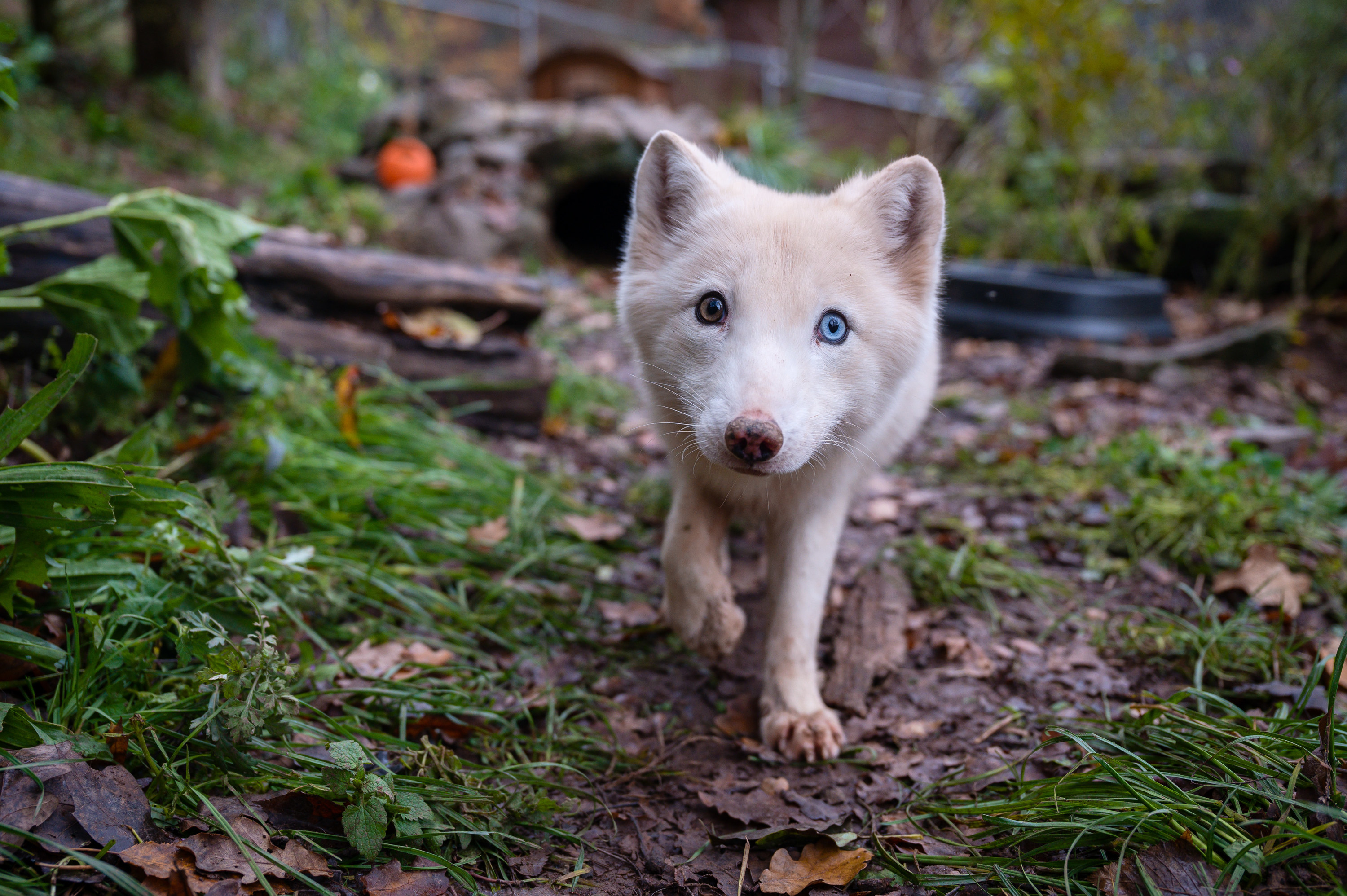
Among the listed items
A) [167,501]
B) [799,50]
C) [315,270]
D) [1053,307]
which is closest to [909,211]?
[167,501]

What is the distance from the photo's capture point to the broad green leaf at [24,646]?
64.9 inches

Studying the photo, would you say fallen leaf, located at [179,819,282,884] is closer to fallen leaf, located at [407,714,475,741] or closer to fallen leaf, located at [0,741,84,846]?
fallen leaf, located at [0,741,84,846]

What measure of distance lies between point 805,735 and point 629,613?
889mm

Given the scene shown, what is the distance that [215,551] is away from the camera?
2.10m

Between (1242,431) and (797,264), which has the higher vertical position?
(797,264)

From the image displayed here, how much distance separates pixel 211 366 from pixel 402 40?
15075 millimetres

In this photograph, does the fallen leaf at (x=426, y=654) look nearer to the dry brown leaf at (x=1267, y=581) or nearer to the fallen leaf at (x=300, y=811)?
the fallen leaf at (x=300, y=811)

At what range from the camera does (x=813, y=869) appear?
177cm

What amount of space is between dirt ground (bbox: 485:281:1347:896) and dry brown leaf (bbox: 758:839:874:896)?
36 millimetres

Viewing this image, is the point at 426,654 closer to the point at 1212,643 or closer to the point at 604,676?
the point at 604,676

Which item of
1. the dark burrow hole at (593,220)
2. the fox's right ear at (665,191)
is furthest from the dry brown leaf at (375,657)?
the dark burrow hole at (593,220)

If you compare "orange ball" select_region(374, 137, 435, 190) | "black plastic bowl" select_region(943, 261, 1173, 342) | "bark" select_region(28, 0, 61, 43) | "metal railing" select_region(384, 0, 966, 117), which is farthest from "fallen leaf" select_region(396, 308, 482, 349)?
"bark" select_region(28, 0, 61, 43)

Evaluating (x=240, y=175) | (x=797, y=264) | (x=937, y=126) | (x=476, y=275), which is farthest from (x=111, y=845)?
(x=937, y=126)

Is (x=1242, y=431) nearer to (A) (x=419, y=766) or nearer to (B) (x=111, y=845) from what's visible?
(A) (x=419, y=766)
